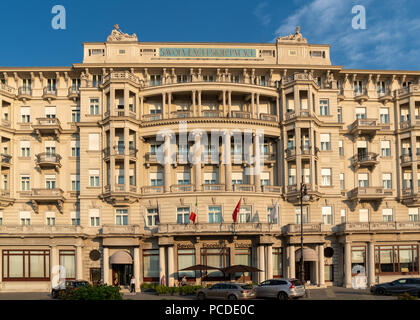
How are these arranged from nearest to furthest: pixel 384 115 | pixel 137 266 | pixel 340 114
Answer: pixel 137 266 < pixel 340 114 < pixel 384 115

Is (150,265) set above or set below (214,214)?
below

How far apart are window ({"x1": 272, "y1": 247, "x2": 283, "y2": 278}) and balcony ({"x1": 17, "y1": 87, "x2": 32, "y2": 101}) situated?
3411 centimetres

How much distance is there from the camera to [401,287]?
39.8 metres

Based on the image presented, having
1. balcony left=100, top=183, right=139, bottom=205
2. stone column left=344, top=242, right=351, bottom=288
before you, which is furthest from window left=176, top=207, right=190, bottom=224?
stone column left=344, top=242, right=351, bottom=288

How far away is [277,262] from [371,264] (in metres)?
10.4

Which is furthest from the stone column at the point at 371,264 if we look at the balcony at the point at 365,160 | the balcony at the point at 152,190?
the balcony at the point at 152,190

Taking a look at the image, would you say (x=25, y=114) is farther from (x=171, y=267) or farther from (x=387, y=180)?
(x=387, y=180)

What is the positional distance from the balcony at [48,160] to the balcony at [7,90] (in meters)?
8.15

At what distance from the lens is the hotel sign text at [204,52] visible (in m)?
57.4

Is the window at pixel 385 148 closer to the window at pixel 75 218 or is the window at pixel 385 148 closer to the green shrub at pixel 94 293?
the window at pixel 75 218

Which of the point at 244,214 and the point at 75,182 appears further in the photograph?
the point at 75,182

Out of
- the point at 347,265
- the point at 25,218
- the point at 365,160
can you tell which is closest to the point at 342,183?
the point at 365,160
